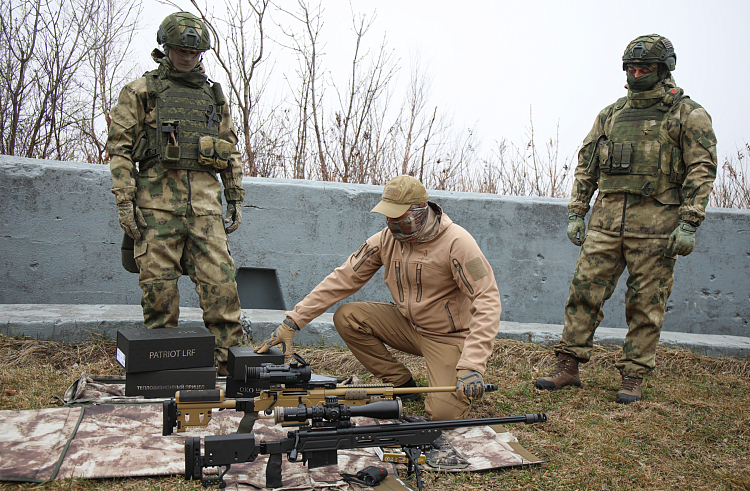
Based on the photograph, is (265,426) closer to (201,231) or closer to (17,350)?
(201,231)

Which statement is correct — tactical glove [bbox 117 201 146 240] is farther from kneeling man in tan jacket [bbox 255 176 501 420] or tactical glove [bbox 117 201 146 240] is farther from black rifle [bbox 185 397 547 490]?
black rifle [bbox 185 397 547 490]

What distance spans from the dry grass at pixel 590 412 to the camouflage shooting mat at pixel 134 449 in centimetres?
8

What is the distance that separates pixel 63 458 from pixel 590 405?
123 inches

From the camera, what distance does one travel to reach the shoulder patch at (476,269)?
Result: 126 inches

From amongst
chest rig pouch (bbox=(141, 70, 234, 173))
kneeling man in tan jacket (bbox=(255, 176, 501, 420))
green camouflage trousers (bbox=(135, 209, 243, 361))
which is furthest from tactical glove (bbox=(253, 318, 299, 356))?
chest rig pouch (bbox=(141, 70, 234, 173))

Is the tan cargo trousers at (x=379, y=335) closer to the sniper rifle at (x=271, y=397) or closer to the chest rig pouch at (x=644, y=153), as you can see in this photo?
the sniper rifle at (x=271, y=397)

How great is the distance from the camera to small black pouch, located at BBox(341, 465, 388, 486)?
246 centimetres

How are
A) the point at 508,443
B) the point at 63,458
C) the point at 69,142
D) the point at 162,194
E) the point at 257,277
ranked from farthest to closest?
the point at 69,142 → the point at 257,277 → the point at 162,194 → the point at 508,443 → the point at 63,458

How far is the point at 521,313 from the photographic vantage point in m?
5.53

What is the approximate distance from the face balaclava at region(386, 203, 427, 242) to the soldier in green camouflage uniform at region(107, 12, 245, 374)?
128cm

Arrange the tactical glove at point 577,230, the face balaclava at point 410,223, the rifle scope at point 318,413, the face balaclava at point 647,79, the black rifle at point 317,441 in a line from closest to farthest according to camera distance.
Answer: the black rifle at point 317,441 → the rifle scope at point 318,413 → the face balaclava at point 410,223 → the face balaclava at point 647,79 → the tactical glove at point 577,230

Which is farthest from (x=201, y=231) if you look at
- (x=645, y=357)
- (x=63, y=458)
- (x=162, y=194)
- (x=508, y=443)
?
(x=645, y=357)

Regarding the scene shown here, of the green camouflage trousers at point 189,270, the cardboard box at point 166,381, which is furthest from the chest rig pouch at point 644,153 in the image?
the cardboard box at point 166,381

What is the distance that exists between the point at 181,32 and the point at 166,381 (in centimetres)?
217
